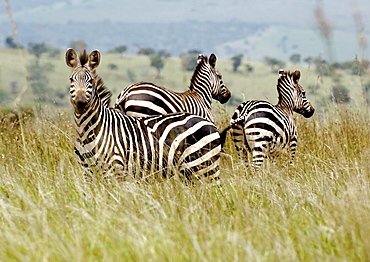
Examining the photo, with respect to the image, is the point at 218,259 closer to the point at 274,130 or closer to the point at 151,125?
the point at 151,125

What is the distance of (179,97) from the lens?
294 inches

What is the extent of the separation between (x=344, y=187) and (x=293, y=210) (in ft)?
2.09

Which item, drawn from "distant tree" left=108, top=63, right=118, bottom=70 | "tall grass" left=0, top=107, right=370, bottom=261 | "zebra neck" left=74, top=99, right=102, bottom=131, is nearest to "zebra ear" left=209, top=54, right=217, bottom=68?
"zebra neck" left=74, top=99, right=102, bottom=131

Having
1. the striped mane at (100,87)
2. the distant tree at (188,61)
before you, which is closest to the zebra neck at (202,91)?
the distant tree at (188,61)

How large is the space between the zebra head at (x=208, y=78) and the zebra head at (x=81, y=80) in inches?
119

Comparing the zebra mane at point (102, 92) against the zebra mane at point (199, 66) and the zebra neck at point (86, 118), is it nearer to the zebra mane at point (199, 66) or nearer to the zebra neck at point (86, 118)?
the zebra neck at point (86, 118)

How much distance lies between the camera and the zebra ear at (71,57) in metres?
5.50

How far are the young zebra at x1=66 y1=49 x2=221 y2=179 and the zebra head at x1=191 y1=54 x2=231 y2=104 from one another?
2.76 m

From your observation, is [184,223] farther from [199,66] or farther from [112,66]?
[112,66]

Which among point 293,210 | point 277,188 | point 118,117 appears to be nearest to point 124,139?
point 118,117

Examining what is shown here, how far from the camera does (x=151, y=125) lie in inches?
222

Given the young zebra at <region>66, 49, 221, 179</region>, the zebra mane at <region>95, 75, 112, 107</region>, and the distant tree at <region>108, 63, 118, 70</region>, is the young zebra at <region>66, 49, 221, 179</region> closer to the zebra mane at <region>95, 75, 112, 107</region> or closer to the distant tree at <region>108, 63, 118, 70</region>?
the zebra mane at <region>95, 75, 112, 107</region>

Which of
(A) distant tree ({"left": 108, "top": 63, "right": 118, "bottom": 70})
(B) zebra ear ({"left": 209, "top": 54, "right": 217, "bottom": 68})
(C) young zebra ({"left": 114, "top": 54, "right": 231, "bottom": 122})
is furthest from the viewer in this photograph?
(A) distant tree ({"left": 108, "top": 63, "right": 118, "bottom": 70})

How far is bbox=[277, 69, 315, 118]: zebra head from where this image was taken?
26.1ft
